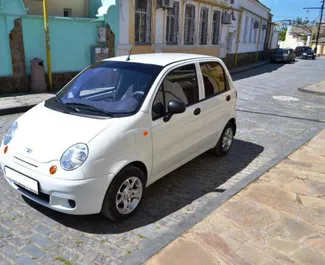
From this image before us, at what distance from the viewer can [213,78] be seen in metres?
4.97

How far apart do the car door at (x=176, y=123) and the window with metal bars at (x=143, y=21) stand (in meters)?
9.91

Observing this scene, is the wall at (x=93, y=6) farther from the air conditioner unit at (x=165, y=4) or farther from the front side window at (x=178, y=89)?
the front side window at (x=178, y=89)

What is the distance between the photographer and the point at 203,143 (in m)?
4.81

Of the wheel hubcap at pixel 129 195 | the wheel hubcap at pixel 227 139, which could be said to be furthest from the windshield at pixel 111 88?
the wheel hubcap at pixel 227 139

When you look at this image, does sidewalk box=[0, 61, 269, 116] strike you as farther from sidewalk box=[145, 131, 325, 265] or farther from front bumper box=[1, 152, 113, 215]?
sidewalk box=[145, 131, 325, 265]

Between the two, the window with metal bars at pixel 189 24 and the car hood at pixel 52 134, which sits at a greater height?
the window with metal bars at pixel 189 24

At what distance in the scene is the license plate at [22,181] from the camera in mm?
3186

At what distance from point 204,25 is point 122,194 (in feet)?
57.6

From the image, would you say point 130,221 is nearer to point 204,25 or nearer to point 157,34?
point 157,34

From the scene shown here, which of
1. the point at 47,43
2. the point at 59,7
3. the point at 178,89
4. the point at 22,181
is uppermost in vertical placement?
the point at 59,7

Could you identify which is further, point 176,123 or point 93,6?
point 93,6

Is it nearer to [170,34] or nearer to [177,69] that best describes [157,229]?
[177,69]

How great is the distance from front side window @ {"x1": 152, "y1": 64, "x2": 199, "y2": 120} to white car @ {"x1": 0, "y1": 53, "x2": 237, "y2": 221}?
13mm

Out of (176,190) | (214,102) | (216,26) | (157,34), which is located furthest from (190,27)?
(176,190)
